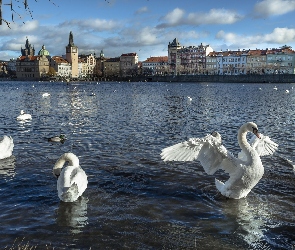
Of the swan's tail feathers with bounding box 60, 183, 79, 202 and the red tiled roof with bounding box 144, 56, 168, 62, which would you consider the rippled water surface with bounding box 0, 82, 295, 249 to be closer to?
the swan's tail feathers with bounding box 60, 183, 79, 202

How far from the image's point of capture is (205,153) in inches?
305

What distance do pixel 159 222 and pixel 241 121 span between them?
16562 millimetres

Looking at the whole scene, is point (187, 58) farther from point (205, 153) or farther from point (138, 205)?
point (138, 205)

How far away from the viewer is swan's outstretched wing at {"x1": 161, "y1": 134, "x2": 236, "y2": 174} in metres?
7.59

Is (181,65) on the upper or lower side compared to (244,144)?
upper

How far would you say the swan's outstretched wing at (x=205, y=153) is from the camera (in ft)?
24.9

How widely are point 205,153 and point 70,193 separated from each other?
2998 millimetres

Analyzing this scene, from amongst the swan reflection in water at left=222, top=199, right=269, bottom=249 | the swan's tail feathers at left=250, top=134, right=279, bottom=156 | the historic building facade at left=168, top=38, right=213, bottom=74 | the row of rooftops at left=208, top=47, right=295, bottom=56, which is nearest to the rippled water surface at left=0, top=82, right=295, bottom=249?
the swan reflection in water at left=222, top=199, right=269, bottom=249

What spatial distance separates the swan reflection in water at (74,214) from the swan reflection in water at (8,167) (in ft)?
9.12

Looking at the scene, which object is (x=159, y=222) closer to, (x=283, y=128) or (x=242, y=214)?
(x=242, y=214)

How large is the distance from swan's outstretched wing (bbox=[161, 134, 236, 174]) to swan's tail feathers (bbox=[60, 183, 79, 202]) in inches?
77.7

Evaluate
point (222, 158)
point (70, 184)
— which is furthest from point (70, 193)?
point (222, 158)

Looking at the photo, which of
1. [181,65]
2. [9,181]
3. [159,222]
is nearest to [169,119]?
[9,181]

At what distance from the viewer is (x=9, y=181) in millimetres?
9297
